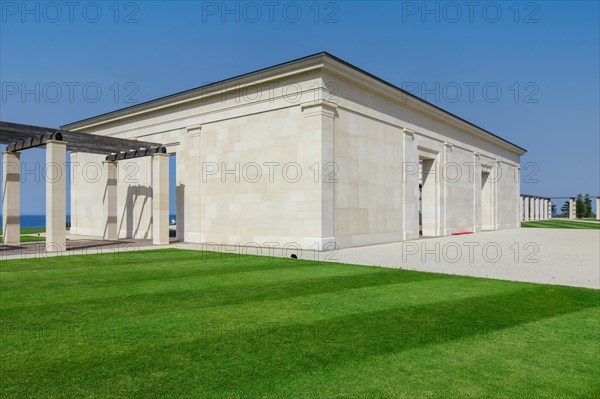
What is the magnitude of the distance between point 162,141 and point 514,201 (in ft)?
148

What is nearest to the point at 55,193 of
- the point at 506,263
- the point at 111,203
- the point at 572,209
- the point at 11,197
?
the point at 11,197

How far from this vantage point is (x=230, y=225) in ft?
81.7

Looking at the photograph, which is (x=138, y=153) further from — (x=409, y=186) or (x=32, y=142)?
(x=409, y=186)

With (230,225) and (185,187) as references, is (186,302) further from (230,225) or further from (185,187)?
(185,187)

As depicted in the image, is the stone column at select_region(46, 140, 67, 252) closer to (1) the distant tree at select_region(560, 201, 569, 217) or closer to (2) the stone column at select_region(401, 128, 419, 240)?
(2) the stone column at select_region(401, 128, 419, 240)

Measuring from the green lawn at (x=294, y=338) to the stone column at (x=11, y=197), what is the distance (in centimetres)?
1414

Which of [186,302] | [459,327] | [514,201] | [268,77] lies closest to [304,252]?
[268,77]

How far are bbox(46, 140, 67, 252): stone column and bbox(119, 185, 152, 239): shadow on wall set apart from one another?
1025cm

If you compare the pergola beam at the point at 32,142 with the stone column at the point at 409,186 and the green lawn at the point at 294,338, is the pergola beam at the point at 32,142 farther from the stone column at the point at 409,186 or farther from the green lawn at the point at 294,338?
the stone column at the point at 409,186

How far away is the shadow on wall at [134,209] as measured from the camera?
30.3 meters

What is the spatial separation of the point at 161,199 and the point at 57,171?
5.84 m

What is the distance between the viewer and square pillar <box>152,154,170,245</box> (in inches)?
941

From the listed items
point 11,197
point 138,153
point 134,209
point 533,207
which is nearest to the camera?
point 11,197

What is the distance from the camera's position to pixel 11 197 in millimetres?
23672
